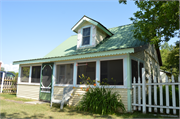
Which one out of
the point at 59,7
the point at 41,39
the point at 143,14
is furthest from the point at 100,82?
the point at 41,39

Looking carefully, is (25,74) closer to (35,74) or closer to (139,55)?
(35,74)

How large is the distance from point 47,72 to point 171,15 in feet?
28.4

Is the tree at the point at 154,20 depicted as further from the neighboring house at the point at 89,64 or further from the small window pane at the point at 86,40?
the small window pane at the point at 86,40

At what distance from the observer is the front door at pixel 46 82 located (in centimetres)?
966

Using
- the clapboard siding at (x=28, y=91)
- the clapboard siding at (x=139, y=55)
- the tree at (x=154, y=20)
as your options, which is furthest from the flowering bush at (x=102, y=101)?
the clapboard siding at (x=28, y=91)

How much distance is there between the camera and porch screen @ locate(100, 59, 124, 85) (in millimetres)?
7109

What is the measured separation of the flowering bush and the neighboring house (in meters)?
0.44

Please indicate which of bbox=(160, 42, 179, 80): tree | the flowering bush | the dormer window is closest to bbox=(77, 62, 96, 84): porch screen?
the flowering bush

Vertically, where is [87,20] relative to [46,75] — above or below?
above

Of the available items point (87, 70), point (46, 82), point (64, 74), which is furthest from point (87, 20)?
point (46, 82)

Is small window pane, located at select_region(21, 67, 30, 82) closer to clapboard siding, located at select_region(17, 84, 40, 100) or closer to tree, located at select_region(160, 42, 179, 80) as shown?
clapboard siding, located at select_region(17, 84, 40, 100)

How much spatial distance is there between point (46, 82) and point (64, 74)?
181 centimetres

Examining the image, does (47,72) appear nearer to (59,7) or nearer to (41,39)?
(41,39)

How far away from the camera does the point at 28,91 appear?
11.0m
